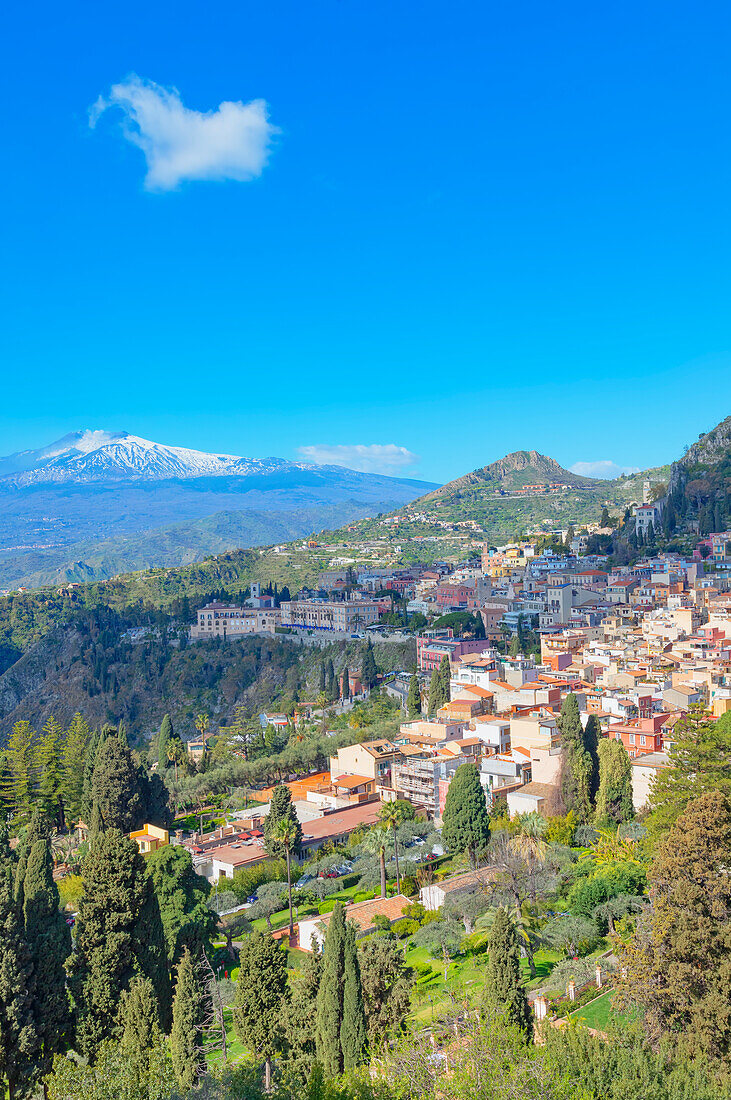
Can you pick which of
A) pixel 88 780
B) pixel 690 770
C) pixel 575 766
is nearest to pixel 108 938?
pixel 690 770

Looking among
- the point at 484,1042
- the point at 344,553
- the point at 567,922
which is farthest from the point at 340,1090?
the point at 344,553

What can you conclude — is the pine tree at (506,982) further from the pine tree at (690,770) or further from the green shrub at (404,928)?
the green shrub at (404,928)

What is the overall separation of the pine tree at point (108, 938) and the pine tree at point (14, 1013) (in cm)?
151

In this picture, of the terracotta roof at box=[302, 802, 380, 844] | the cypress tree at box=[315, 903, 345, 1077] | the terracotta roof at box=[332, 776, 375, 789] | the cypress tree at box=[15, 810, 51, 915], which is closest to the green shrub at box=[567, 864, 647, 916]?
the cypress tree at box=[315, 903, 345, 1077]

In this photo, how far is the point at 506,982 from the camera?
14.9 meters

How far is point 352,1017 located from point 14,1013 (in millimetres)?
6272

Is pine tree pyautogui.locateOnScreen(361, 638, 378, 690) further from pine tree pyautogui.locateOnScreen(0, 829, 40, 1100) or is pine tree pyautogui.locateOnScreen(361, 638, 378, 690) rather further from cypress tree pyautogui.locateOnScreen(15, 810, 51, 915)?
pine tree pyautogui.locateOnScreen(0, 829, 40, 1100)

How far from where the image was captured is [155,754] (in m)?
54.4

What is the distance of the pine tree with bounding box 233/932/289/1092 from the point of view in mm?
16438

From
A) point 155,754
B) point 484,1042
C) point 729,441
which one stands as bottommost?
point 155,754

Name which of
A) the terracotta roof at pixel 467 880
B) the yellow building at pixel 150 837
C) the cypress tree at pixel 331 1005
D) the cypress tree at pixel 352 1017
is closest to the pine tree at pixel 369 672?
the yellow building at pixel 150 837

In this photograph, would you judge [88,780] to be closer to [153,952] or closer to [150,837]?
[150,837]

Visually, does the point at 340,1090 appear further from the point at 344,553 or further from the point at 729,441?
the point at 344,553

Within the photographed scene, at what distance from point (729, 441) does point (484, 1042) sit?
8511 cm
